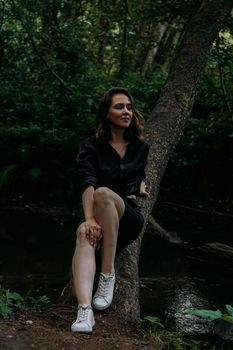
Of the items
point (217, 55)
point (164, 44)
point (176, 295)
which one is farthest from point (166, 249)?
point (164, 44)

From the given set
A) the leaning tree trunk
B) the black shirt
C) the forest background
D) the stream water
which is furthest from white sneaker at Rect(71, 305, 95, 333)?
the forest background

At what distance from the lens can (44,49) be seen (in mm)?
13109

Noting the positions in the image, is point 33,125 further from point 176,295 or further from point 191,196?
point 176,295

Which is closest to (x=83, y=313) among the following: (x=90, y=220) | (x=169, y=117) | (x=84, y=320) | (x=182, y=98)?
(x=84, y=320)

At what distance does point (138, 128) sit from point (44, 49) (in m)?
8.88

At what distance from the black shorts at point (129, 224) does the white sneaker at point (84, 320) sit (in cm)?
84

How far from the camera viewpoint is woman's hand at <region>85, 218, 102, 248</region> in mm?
4305

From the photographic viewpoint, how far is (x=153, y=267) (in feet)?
26.7

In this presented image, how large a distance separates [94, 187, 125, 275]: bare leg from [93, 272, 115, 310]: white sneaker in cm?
6

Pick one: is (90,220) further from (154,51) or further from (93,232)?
(154,51)

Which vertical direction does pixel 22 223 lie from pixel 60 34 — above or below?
below

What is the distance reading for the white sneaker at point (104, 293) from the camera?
431 cm

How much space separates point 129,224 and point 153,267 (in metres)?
3.73

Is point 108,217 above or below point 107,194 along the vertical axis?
below
